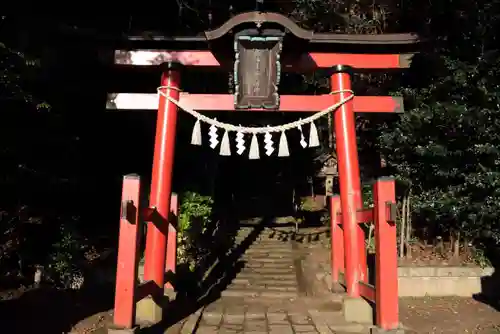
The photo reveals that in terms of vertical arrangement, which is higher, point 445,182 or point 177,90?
point 177,90

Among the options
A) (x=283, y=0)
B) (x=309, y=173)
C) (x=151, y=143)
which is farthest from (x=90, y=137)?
(x=309, y=173)

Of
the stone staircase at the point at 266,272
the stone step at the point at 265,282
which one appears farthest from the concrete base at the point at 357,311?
the stone step at the point at 265,282

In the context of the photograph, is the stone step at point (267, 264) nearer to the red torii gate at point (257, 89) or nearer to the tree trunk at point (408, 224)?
the tree trunk at point (408, 224)

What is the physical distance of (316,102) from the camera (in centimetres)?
664

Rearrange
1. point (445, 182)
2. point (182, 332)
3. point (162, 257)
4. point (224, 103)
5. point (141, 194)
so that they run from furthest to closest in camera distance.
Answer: point (445, 182) → point (224, 103) → point (162, 257) → point (182, 332) → point (141, 194)

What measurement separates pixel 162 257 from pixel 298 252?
720 centimetres

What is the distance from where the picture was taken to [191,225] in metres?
8.70

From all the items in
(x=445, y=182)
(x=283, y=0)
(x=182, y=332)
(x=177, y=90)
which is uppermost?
(x=283, y=0)

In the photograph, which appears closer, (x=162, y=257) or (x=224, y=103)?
(x=162, y=257)

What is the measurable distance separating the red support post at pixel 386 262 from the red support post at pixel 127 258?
2775 mm

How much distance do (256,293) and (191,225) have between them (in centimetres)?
208

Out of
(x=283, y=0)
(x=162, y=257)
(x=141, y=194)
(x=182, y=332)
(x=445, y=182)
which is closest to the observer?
(x=141, y=194)

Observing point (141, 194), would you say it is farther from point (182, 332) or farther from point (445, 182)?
point (445, 182)

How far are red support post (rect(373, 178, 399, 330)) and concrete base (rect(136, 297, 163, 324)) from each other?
2841mm
